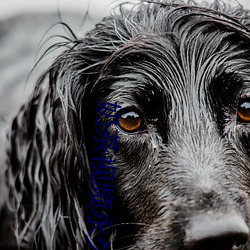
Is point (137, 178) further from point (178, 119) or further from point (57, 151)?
point (57, 151)

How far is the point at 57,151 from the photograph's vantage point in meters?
3.04

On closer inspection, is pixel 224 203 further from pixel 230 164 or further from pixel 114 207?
pixel 114 207

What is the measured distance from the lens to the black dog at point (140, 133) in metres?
2.72

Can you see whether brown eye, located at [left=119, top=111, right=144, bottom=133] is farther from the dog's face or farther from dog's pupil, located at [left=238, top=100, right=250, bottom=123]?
dog's pupil, located at [left=238, top=100, right=250, bottom=123]

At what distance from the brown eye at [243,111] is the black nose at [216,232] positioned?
1.45ft

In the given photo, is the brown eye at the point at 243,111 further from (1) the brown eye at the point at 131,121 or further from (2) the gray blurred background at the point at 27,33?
(2) the gray blurred background at the point at 27,33

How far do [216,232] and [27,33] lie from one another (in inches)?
69.7

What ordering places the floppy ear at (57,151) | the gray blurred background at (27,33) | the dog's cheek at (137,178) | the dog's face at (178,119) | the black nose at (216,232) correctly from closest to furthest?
the black nose at (216,232), the dog's face at (178,119), the dog's cheek at (137,178), the floppy ear at (57,151), the gray blurred background at (27,33)

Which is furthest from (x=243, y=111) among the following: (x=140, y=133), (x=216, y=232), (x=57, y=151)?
(x=57, y=151)

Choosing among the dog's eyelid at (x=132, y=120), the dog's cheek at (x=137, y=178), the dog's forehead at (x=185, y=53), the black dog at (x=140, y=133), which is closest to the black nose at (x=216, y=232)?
the black dog at (x=140, y=133)

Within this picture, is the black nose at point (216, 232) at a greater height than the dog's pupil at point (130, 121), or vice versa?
the dog's pupil at point (130, 121)

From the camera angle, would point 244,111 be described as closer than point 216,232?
No

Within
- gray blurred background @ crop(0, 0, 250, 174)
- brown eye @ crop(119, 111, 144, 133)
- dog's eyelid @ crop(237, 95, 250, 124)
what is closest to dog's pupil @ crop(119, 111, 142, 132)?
brown eye @ crop(119, 111, 144, 133)

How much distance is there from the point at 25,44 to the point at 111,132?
106 cm
